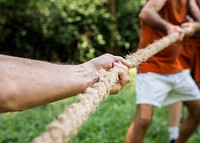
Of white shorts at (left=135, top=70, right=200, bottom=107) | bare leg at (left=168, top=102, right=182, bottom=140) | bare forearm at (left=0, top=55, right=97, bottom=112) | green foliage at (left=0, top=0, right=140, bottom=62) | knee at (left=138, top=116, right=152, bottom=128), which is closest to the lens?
bare forearm at (left=0, top=55, right=97, bottom=112)

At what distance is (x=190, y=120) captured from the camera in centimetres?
407

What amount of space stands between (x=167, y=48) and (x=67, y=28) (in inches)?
254

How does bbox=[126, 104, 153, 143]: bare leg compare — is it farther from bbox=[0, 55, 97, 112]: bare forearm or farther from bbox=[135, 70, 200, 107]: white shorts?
bbox=[0, 55, 97, 112]: bare forearm

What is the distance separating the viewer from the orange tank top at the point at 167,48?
3914 mm

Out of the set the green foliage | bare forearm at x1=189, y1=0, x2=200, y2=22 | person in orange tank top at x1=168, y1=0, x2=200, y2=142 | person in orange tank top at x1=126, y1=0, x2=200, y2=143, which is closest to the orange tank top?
person in orange tank top at x1=126, y1=0, x2=200, y2=143

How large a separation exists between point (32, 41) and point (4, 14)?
0.78 meters

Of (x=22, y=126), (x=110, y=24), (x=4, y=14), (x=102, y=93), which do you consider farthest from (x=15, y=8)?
(x=102, y=93)

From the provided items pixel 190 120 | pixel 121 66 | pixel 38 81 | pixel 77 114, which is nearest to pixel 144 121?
pixel 190 120

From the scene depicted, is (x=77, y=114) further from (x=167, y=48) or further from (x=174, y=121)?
(x=174, y=121)

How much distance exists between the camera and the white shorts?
12.6 ft

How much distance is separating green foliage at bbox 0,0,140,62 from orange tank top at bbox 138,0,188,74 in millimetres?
6030

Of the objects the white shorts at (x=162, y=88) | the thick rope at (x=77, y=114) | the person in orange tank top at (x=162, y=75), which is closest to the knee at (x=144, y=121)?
the person in orange tank top at (x=162, y=75)

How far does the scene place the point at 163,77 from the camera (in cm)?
393

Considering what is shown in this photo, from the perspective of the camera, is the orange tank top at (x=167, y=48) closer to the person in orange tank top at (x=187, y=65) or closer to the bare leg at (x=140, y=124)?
the bare leg at (x=140, y=124)
